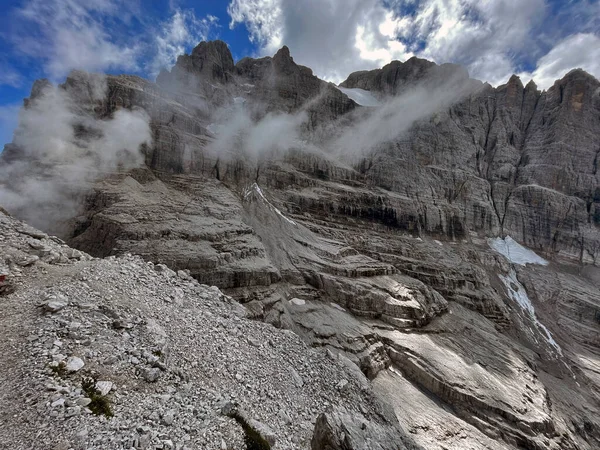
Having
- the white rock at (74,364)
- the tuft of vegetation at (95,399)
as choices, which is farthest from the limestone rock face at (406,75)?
the tuft of vegetation at (95,399)

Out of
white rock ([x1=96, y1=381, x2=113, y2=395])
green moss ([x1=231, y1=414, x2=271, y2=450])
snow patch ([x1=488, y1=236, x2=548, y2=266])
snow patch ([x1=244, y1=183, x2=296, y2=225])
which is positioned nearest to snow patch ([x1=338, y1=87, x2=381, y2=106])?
snow patch ([x1=488, y1=236, x2=548, y2=266])

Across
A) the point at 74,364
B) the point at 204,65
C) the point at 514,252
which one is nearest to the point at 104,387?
the point at 74,364

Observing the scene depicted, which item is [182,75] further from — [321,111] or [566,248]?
[566,248]

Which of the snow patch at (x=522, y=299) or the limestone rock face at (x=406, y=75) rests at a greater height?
the limestone rock face at (x=406, y=75)

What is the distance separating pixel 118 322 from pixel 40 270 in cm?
537

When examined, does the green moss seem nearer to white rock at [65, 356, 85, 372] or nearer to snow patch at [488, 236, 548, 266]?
white rock at [65, 356, 85, 372]

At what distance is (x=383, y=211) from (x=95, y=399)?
54.2m

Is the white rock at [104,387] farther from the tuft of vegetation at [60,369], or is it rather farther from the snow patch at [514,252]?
the snow patch at [514,252]

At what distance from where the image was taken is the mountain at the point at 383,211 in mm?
29359

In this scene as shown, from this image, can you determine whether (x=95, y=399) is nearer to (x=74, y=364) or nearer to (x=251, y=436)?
(x=74, y=364)

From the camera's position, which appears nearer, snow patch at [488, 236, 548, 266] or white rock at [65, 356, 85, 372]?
white rock at [65, 356, 85, 372]

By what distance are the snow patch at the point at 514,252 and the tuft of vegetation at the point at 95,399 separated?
73.6 metres

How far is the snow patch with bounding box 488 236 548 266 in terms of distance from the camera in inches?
2495

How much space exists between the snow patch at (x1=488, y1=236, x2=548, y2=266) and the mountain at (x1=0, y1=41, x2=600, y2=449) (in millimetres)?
313
